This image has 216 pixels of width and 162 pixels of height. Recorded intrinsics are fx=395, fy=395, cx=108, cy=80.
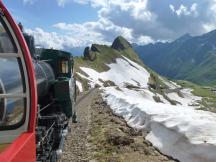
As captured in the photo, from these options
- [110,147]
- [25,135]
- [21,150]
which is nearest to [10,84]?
[25,135]

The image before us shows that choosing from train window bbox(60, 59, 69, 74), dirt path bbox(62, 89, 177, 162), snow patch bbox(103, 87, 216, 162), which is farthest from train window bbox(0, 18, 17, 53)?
train window bbox(60, 59, 69, 74)

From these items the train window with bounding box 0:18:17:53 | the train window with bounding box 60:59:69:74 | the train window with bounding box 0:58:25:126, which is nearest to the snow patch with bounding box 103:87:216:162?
the train window with bounding box 60:59:69:74

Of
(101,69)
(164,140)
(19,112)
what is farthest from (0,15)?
(101,69)

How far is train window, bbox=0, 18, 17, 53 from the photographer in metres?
5.82

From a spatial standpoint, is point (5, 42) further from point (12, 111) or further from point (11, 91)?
Answer: point (12, 111)

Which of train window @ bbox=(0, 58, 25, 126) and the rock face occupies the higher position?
the rock face

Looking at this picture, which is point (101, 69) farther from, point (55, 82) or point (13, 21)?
point (13, 21)

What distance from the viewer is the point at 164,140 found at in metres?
15.0

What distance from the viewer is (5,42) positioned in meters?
5.88

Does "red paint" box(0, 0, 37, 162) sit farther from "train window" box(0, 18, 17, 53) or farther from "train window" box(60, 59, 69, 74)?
"train window" box(60, 59, 69, 74)

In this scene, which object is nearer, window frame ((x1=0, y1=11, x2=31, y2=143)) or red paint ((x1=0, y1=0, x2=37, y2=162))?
red paint ((x1=0, y1=0, x2=37, y2=162))

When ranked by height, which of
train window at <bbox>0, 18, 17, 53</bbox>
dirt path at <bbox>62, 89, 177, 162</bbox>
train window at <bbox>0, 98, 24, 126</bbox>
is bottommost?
dirt path at <bbox>62, 89, 177, 162</bbox>

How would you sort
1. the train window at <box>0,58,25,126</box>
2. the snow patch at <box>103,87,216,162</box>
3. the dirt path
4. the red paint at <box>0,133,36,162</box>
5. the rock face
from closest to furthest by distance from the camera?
the red paint at <box>0,133,36,162</box> → the train window at <box>0,58,25,126</box> → the snow patch at <box>103,87,216,162</box> → the dirt path → the rock face

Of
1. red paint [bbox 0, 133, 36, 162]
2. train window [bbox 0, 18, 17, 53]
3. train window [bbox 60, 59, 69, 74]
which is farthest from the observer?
train window [bbox 60, 59, 69, 74]
